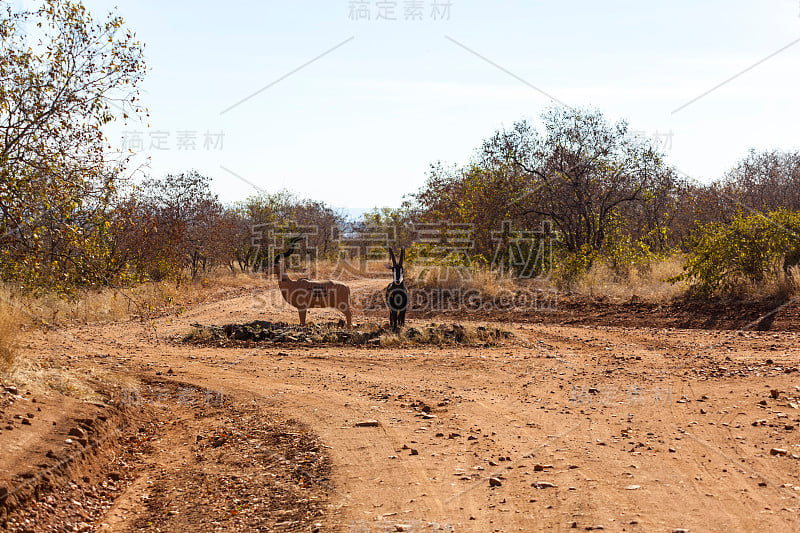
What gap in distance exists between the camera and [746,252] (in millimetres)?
14422

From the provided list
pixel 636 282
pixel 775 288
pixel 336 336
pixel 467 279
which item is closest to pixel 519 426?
pixel 336 336

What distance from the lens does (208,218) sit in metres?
28.3

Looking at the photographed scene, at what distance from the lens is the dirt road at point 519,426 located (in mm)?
4402

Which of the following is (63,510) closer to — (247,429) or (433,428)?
(247,429)

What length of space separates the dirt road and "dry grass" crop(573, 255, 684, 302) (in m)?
3.90

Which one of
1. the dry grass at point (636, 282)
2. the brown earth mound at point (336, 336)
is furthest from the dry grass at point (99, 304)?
the dry grass at point (636, 282)

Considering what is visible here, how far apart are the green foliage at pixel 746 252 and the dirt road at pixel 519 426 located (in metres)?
3.25

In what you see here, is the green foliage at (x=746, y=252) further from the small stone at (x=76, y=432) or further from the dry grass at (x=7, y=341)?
the dry grass at (x=7, y=341)

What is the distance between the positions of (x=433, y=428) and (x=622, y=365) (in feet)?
13.9

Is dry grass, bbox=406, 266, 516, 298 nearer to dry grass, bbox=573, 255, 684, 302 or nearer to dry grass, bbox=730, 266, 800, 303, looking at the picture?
dry grass, bbox=573, 255, 684, 302

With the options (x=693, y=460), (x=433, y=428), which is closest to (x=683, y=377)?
(x=693, y=460)

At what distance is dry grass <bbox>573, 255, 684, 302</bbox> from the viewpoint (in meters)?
15.6

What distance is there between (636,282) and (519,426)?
12.1 m

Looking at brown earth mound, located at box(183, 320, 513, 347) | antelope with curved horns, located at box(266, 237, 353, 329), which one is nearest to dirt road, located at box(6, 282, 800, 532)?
brown earth mound, located at box(183, 320, 513, 347)
